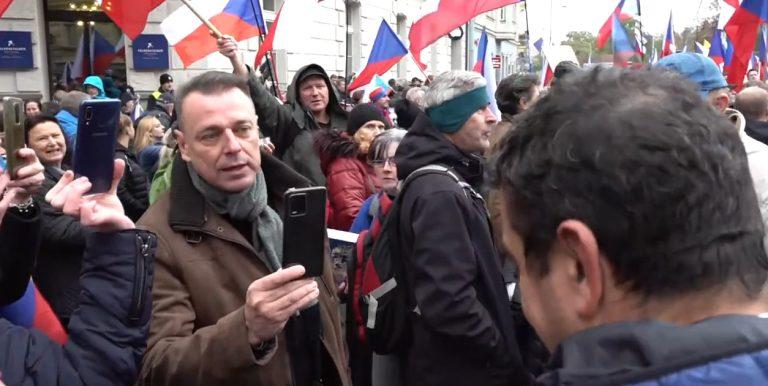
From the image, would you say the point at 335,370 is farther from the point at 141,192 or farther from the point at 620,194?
the point at 141,192

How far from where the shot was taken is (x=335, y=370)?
2.17 metres

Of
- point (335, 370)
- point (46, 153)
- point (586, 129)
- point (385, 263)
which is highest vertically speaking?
point (586, 129)

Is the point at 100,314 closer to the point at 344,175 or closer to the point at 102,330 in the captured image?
the point at 102,330

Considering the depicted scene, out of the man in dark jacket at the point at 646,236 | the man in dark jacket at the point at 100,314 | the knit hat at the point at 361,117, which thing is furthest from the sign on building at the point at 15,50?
the man in dark jacket at the point at 646,236

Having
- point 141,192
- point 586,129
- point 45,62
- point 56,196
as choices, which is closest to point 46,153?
point 141,192

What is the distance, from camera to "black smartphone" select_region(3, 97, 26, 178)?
5.71 ft

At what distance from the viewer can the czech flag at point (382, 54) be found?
8.06 m

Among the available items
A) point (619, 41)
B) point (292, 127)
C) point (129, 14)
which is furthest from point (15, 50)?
point (292, 127)

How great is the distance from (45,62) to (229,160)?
14.0 metres

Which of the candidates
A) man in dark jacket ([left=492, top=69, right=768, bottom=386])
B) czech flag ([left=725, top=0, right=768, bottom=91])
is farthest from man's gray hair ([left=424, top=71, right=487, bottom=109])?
czech flag ([left=725, top=0, right=768, bottom=91])

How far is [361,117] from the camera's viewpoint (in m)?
5.14

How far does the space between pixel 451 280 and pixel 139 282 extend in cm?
109

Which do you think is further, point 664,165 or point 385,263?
point 385,263

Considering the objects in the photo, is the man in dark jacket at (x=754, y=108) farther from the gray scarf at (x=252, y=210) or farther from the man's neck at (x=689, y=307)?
the man's neck at (x=689, y=307)
